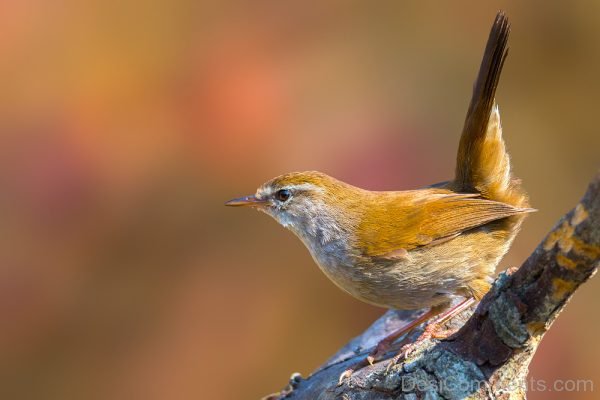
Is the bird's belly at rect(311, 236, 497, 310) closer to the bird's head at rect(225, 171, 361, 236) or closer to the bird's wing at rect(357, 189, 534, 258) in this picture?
the bird's wing at rect(357, 189, 534, 258)

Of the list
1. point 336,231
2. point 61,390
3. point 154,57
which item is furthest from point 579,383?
point 154,57

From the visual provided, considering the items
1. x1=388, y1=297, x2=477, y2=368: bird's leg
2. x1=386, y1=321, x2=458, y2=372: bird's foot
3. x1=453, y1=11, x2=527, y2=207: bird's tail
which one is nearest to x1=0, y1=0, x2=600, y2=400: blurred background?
x1=453, y1=11, x2=527, y2=207: bird's tail

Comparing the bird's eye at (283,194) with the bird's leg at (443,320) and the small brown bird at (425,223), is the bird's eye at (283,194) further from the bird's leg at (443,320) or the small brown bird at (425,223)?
the bird's leg at (443,320)

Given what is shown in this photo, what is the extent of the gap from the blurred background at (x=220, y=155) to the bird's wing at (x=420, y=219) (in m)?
2.22

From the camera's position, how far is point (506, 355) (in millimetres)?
2686

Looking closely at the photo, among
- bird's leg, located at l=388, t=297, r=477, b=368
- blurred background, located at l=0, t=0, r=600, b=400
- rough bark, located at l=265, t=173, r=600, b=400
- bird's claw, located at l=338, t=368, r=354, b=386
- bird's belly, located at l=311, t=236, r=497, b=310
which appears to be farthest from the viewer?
blurred background, located at l=0, t=0, r=600, b=400

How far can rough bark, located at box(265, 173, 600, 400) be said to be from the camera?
2.19 meters

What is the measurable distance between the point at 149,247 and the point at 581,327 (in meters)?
4.16

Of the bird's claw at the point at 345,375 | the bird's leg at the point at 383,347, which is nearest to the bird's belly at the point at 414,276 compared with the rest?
the bird's leg at the point at 383,347

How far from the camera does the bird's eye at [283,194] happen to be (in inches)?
168

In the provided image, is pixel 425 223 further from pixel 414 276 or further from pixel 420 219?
pixel 414 276

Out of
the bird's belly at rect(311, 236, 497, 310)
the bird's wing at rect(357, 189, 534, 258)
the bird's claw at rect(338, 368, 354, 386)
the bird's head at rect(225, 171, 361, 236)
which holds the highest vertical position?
→ the bird's head at rect(225, 171, 361, 236)

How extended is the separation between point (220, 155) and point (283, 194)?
2.66m

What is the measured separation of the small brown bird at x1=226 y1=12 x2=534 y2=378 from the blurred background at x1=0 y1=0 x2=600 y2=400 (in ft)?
7.11
